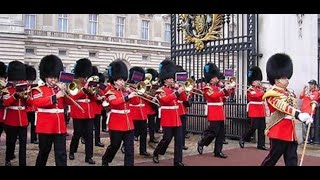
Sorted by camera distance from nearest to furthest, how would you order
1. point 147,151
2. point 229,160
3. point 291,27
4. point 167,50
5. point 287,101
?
1. point 287,101
2. point 229,160
3. point 147,151
4. point 291,27
5. point 167,50

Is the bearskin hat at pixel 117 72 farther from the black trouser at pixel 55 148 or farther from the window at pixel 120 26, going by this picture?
the window at pixel 120 26

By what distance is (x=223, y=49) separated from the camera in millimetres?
10375

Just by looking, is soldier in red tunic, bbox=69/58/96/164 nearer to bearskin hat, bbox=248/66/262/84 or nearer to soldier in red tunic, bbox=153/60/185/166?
soldier in red tunic, bbox=153/60/185/166

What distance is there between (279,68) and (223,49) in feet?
14.7

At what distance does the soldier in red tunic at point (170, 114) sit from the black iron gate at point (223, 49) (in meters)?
2.50

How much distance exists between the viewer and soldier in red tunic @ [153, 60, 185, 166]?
7062 millimetres

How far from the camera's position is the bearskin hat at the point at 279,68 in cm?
590

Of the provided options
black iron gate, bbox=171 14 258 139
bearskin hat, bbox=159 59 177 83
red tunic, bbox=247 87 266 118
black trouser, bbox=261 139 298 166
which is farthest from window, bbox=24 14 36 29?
black trouser, bbox=261 139 298 166

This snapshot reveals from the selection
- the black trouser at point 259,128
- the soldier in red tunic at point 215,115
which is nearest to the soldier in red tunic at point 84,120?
the soldier in red tunic at point 215,115

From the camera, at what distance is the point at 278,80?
5.88 m

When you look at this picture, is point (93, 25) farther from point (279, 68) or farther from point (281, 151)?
point (281, 151)
